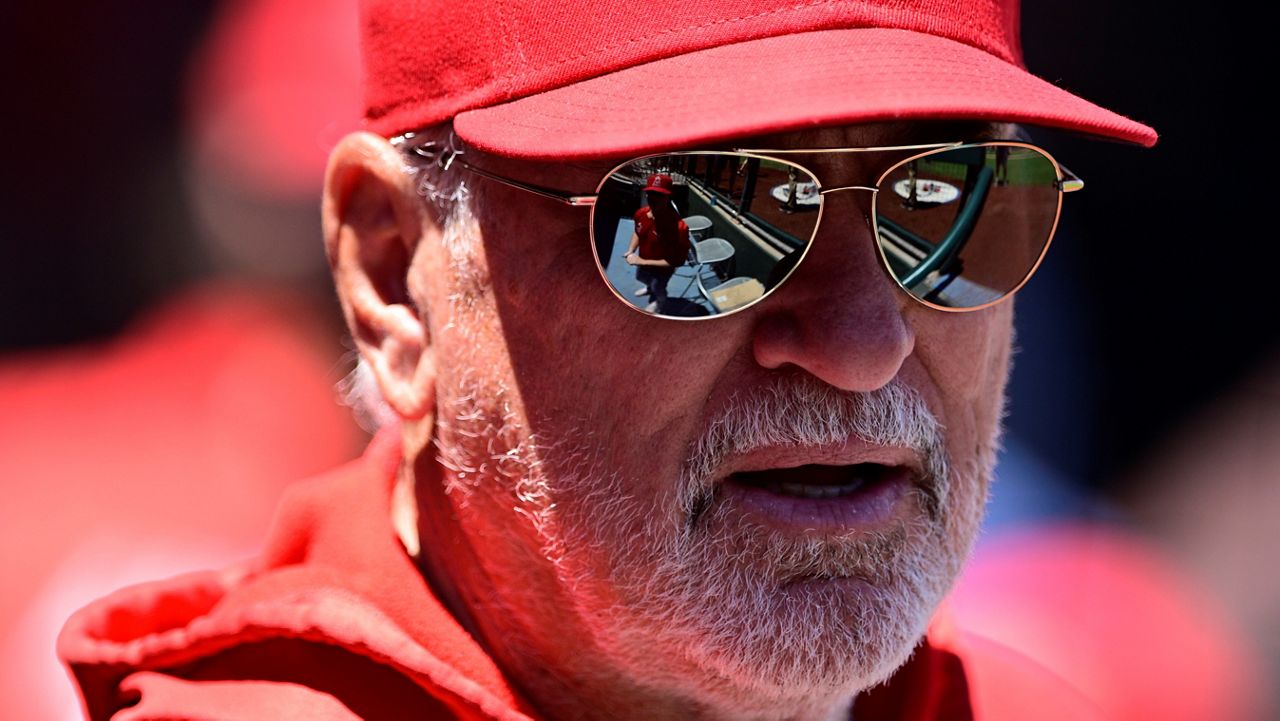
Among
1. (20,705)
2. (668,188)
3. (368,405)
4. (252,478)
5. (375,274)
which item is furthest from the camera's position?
(252,478)

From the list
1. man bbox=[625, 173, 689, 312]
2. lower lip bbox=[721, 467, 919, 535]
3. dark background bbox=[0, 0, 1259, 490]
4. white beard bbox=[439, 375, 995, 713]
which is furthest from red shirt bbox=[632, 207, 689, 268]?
dark background bbox=[0, 0, 1259, 490]

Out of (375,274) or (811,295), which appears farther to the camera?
(375,274)

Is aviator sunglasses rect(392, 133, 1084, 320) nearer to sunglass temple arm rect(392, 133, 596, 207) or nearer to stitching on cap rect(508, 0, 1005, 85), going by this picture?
sunglass temple arm rect(392, 133, 596, 207)

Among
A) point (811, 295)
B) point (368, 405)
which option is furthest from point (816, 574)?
point (368, 405)

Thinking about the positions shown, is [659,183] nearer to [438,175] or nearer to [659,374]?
[659,374]

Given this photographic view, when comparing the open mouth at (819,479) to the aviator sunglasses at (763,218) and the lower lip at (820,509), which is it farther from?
the aviator sunglasses at (763,218)

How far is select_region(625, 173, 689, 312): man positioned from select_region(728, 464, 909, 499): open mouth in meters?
0.28

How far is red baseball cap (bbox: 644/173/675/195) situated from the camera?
4.06ft

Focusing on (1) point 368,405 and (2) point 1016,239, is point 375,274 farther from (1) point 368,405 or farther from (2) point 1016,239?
(2) point 1016,239

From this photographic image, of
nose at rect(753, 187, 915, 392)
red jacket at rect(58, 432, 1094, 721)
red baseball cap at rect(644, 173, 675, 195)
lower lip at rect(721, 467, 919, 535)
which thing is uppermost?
red baseball cap at rect(644, 173, 675, 195)

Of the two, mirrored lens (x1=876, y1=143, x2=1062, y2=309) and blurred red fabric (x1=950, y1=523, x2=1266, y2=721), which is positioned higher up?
mirrored lens (x1=876, y1=143, x2=1062, y2=309)

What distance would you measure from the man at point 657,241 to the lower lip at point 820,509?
28 cm

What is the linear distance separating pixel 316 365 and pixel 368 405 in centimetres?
224

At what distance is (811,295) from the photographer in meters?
1.33
